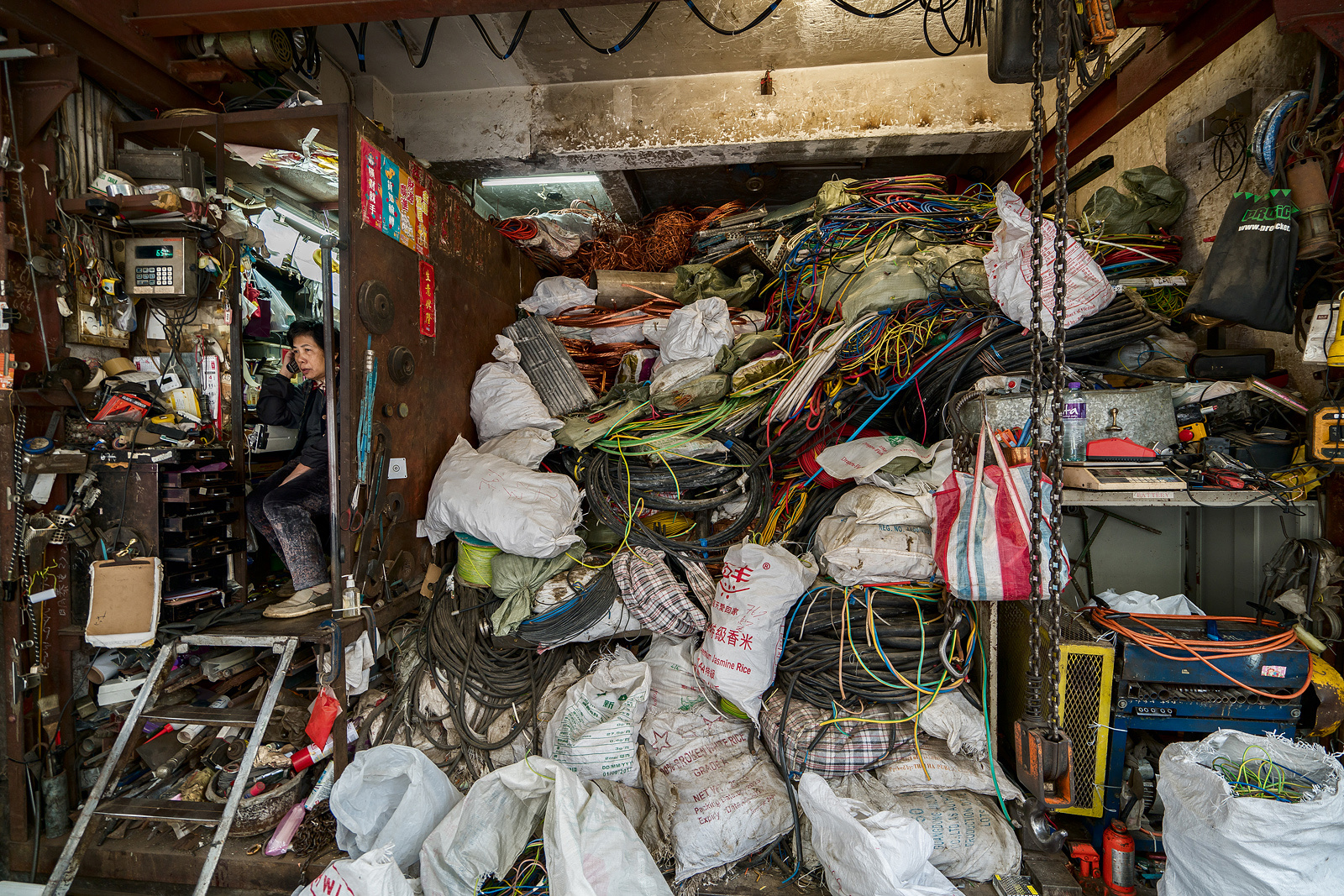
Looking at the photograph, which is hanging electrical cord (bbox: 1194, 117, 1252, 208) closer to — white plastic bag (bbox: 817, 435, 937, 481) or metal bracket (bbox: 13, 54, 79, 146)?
white plastic bag (bbox: 817, 435, 937, 481)

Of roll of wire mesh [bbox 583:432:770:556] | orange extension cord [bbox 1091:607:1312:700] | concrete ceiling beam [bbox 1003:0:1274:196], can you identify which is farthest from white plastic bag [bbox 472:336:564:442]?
concrete ceiling beam [bbox 1003:0:1274:196]

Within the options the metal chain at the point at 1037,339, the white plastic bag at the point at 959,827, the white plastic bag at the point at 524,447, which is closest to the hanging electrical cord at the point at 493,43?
the white plastic bag at the point at 524,447

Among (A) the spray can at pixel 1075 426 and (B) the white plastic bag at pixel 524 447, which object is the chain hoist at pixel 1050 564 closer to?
(A) the spray can at pixel 1075 426

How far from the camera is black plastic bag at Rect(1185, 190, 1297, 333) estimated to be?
2158 mm

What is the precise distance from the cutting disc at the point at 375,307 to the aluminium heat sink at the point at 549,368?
42.2 inches

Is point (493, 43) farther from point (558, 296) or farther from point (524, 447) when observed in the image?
point (524, 447)

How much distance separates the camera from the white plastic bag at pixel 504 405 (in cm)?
339

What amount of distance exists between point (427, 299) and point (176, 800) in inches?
93.4

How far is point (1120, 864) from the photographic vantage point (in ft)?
7.02

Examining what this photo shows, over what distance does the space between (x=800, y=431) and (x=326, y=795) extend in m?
2.72

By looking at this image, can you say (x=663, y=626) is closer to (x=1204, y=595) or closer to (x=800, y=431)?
(x=800, y=431)

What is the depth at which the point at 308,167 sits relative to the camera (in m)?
2.98

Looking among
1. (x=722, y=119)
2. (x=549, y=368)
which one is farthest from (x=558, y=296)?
(x=722, y=119)

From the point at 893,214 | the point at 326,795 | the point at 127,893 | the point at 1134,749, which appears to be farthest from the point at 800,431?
the point at 127,893
